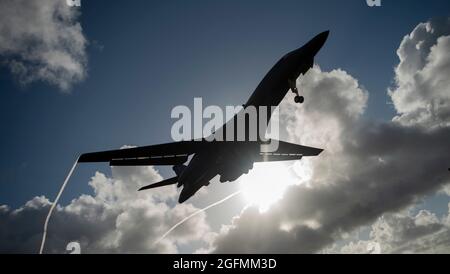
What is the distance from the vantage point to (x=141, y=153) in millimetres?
27594

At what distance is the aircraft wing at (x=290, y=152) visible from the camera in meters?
34.2

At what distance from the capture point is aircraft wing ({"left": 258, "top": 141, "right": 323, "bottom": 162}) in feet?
112

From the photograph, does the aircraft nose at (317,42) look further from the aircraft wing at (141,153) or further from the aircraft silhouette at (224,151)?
the aircraft wing at (141,153)

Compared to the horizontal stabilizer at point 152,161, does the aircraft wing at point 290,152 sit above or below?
above

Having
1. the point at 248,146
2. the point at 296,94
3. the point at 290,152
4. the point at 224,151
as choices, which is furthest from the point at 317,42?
the point at 290,152

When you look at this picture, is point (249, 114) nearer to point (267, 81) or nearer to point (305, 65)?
point (267, 81)

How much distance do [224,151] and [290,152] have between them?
1087 centimetres

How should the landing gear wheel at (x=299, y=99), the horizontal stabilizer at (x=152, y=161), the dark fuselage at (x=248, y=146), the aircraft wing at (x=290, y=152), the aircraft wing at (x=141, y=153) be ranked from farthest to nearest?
the aircraft wing at (x=290, y=152), the horizontal stabilizer at (x=152, y=161), the aircraft wing at (x=141, y=153), the dark fuselage at (x=248, y=146), the landing gear wheel at (x=299, y=99)

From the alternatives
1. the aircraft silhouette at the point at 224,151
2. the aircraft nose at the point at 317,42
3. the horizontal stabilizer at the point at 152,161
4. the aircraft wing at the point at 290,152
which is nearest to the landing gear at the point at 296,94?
the aircraft silhouette at the point at 224,151

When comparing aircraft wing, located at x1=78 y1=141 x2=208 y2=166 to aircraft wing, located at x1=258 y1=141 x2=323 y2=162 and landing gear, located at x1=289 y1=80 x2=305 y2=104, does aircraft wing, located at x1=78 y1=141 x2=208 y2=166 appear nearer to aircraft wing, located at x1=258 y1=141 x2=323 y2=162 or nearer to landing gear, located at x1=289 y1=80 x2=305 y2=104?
landing gear, located at x1=289 y1=80 x2=305 y2=104

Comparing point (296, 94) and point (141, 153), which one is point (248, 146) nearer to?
point (296, 94)

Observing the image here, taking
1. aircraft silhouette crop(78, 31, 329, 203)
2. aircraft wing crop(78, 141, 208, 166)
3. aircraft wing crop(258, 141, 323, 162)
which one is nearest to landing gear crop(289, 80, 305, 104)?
aircraft silhouette crop(78, 31, 329, 203)
